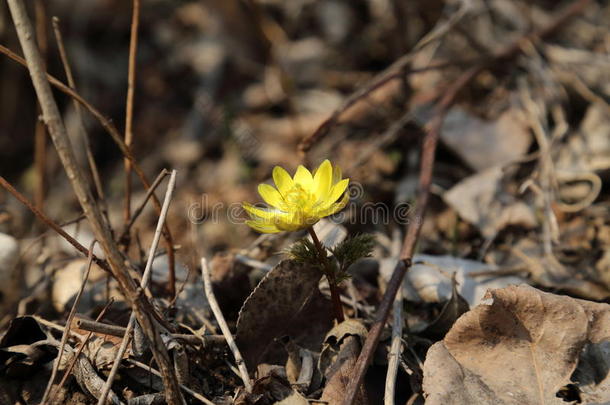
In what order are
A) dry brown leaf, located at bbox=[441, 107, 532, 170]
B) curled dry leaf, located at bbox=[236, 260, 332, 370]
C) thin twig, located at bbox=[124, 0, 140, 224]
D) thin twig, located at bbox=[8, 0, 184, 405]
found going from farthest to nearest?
dry brown leaf, located at bbox=[441, 107, 532, 170], thin twig, located at bbox=[124, 0, 140, 224], curled dry leaf, located at bbox=[236, 260, 332, 370], thin twig, located at bbox=[8, 0, 184, 405]

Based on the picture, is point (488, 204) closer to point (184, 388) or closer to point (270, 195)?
point (270, 195)

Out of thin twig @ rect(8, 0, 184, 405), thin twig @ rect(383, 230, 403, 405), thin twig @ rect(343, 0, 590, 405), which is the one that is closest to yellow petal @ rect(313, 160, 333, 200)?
thin twig @ rect(343, 0, 590, 405)

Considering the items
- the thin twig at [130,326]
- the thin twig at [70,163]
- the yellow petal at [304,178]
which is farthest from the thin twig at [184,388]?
the yellow petal at [304,178]

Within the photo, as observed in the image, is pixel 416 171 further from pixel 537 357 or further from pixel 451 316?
pixel 537 357

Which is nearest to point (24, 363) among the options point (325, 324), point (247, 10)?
point (325, 324)

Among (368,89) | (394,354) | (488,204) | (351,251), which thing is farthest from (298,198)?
(488,204)

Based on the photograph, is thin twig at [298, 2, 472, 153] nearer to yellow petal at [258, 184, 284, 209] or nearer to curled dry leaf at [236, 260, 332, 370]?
yellow petal at [258, 184, 284, 209]
